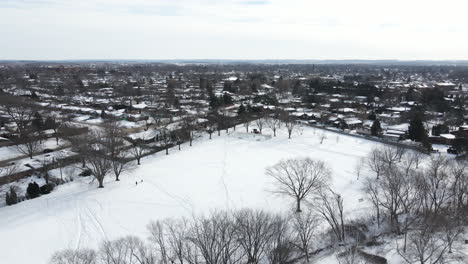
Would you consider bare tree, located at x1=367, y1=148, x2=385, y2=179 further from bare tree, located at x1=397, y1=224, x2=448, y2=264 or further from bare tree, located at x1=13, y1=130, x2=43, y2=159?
bare tree, located at x1=13, y1=130, x2=43, y2=159

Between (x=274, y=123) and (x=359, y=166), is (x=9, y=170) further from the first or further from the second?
(x=359, y=166)

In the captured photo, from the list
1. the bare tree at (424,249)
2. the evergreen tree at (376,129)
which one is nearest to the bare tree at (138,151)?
the bare tree at (424,249)

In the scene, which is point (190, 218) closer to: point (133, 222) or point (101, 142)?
point (133, 222)

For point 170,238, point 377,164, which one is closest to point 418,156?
point 377,164

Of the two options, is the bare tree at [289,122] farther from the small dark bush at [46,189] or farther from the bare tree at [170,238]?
the small dark bush at [46,189]

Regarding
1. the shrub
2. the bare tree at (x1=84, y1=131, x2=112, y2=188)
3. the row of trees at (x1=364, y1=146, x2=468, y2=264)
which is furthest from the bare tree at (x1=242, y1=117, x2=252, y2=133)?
the shrub

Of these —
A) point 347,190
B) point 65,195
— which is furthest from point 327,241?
point 65,195

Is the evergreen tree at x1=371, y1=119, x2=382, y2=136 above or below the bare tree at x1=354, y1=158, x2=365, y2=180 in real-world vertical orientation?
above

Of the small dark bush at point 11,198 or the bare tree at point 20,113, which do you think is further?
the bare tree at point 20,113

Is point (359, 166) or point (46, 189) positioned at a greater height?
point (359, 166)
